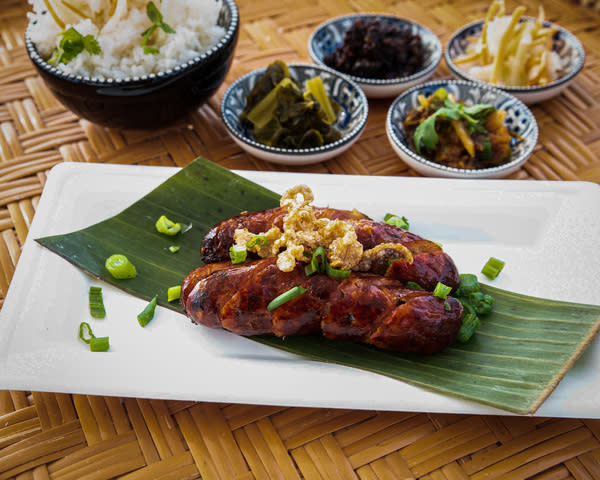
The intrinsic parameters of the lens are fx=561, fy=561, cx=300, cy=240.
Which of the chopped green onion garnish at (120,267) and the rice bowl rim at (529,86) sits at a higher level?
the rice bowl rim at (529,86)

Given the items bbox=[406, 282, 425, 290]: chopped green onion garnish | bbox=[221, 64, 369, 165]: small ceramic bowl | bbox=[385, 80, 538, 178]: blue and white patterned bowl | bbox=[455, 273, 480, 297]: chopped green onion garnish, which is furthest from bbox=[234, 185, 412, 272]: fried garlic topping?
bbox=[385, 80, 538, 178]: blue and white patterned bowl

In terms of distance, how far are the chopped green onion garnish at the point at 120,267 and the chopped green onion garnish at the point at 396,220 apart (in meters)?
1.57

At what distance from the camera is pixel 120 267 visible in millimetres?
3203

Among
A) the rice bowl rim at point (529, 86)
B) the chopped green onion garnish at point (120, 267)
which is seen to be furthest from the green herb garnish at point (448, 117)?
the chopped green onion garnish at point (120, 267)

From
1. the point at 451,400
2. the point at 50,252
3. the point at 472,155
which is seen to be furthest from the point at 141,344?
the point at 472,155

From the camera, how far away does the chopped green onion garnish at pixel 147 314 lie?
3.04 m

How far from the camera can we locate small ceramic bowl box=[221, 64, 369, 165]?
417cm

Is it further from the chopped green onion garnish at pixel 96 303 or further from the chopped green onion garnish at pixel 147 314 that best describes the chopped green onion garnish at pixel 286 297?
the chopped green onion garnish at pixel 96 303

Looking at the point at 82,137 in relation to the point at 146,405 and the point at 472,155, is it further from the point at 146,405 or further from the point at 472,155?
the point at 472,155

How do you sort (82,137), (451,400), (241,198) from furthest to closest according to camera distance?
1. (82,137)
2. (241,198)
3. (451,400)

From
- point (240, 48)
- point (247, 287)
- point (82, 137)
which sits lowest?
point (82, 137)

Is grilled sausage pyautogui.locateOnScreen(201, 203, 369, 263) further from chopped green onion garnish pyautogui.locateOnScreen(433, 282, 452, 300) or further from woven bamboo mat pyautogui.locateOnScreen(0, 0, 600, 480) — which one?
woven bamboo mat pyautogui.locateOnScreen(0, 0, 600, 480)

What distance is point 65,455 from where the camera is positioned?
276cm

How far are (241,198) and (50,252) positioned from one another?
1201 millimetres
